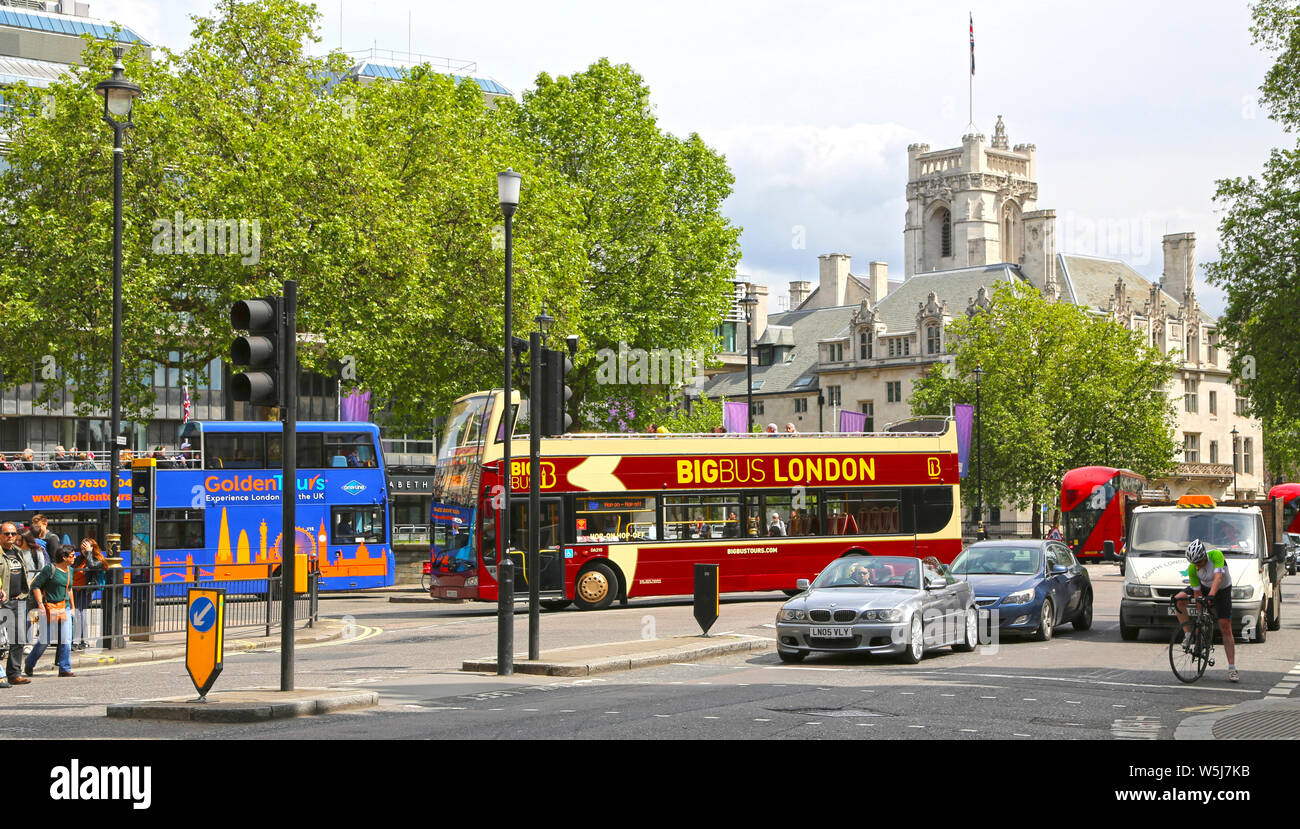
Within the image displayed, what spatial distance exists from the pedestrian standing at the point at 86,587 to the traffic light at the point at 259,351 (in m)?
9.76

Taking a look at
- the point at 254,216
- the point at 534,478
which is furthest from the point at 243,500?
the point at 534,478

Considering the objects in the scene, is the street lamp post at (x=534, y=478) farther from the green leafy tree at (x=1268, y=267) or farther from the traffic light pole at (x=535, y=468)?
the green leafy tree at (x=1268, y=267)

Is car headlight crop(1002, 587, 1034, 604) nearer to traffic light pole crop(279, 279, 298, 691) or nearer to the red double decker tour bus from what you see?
the red double decker tour bus

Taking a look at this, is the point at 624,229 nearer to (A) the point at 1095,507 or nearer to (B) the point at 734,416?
(B) the point at 734,416

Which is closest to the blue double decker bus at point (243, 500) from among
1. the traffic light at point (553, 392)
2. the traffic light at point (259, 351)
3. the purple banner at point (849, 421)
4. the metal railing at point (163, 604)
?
the metal railing at point (163, 604)

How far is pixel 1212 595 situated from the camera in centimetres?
1808

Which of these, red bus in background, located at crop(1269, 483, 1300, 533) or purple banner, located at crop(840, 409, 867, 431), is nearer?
purple banner, located at crop(840, 409, 867, 431)

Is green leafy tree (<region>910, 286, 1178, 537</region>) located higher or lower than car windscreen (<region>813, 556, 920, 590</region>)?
higher

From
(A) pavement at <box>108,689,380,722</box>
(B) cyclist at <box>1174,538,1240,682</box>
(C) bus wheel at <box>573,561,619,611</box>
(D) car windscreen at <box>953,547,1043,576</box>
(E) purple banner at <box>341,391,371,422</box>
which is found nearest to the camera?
(A) pavement at <box>108,689,380,722</box>

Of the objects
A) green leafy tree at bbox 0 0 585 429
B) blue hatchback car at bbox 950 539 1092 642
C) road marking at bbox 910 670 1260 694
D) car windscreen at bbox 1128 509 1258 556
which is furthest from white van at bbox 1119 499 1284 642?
green leafy tree at bbox 0 0 585 429

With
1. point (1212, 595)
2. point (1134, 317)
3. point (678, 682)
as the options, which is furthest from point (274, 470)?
point (1134, 317)

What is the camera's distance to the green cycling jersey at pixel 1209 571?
18.1 metres

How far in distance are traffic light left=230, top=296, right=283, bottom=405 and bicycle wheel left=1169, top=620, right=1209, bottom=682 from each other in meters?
10.7

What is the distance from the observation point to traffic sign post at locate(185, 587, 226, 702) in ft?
47.6
